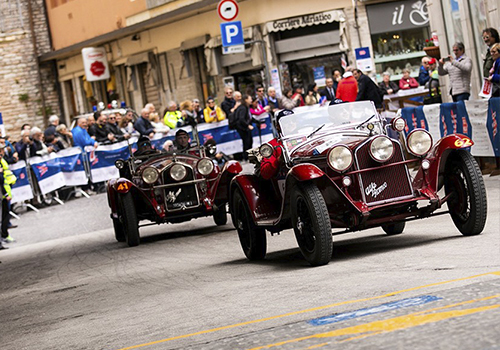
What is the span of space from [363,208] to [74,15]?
3787 centimetres

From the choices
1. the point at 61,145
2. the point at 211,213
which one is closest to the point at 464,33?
the point at 211,213

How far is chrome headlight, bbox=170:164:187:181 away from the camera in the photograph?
55.2 feet

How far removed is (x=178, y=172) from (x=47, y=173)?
11155mm

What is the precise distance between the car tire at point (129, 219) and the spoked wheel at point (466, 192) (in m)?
6.57

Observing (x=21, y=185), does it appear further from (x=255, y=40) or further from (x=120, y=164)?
(x=120, y=164)

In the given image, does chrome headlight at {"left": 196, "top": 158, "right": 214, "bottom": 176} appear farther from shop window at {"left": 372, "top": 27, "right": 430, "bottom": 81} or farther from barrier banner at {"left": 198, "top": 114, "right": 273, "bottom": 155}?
shop window at {"left": 372, "top": 27, "right": 430, "bottom": 81}

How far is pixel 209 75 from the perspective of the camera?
3891cm

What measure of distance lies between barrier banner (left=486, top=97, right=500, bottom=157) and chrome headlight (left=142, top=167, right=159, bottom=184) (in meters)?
5.08

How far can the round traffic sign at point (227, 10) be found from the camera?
25859 millimetres

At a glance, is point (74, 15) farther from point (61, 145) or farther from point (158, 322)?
point (158, 322)

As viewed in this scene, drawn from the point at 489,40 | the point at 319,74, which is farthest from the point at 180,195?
the point at 319,74

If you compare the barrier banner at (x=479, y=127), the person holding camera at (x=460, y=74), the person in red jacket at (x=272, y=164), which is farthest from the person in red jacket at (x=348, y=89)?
the person in red jacket at (x=272, y=164)

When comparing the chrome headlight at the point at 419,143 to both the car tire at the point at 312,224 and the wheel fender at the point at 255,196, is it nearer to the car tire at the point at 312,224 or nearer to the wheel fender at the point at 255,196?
the car tire at the point at 312,224

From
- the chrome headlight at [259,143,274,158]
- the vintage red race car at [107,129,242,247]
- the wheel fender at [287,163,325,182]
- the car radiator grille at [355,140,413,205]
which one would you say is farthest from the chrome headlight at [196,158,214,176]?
the wheel fender at [287,163,325,182]
